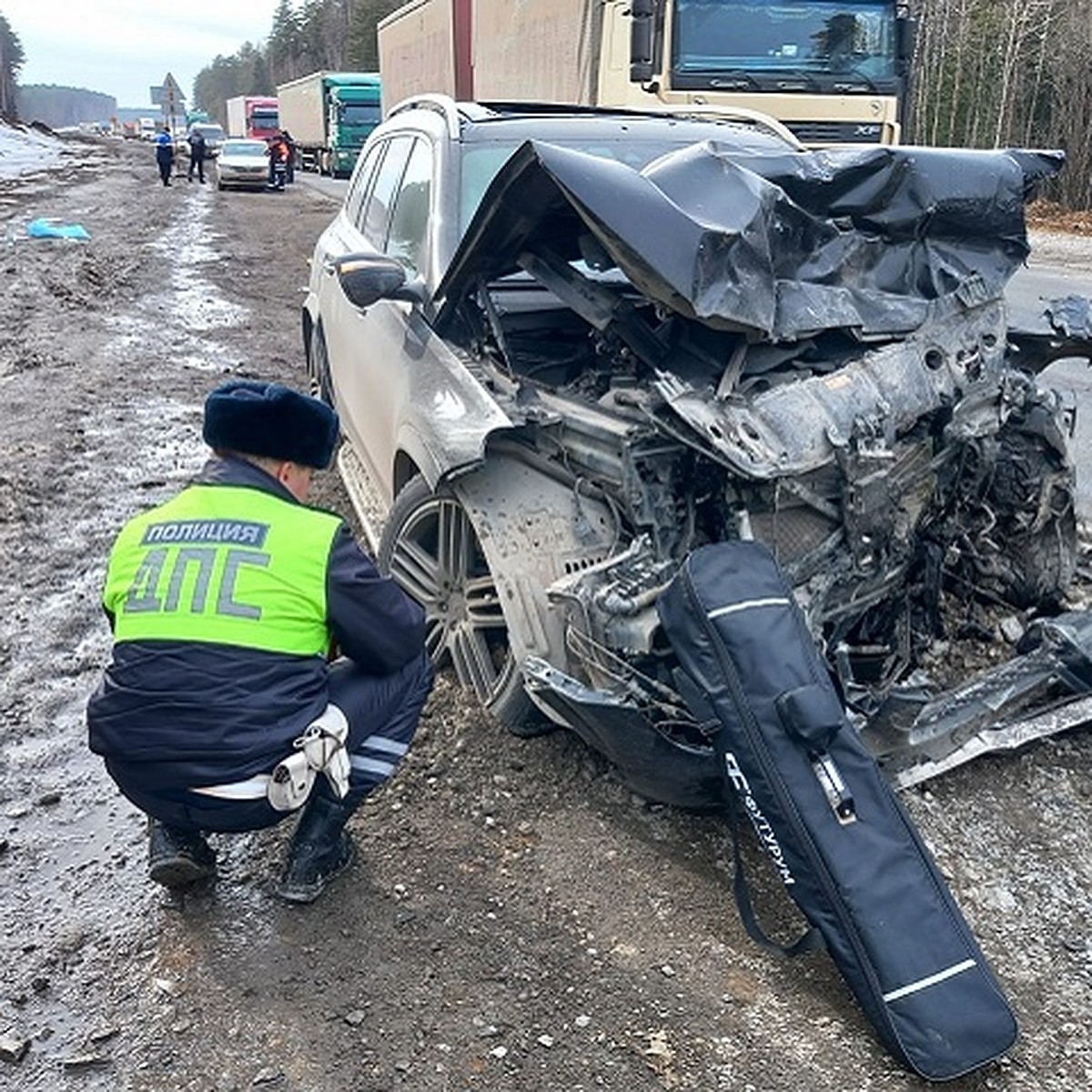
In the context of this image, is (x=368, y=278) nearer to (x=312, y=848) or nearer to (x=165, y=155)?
(x=312, y=848)

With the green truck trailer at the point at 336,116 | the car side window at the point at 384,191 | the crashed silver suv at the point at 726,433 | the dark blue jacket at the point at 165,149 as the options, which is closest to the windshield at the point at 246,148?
the dark blue jacket at the point at 165,149

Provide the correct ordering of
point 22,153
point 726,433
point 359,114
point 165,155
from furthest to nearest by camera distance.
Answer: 1. point 22,153
2. point 359,114
3. point 165,155
4. point 726,433

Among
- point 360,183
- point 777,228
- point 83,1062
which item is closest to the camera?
point 83,1062

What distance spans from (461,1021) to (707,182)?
237 cm

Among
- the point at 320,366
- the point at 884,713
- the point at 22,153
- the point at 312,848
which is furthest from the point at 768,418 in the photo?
the point at 22,153

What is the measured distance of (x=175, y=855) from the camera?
114 inches

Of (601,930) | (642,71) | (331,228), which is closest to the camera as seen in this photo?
(601,930)

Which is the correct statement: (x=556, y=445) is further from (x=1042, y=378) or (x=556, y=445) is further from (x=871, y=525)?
(x=1042, y=378)

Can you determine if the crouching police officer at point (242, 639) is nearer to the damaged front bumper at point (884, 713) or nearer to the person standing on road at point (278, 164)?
the damaged front bumper at point (884, 713)

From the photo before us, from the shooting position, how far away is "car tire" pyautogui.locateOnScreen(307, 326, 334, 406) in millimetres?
6090

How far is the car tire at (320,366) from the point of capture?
609 cm

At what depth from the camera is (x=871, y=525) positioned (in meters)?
3.32

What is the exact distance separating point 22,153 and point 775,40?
44.6 meters

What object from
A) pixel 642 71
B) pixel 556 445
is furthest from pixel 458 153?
pixel 642 71
